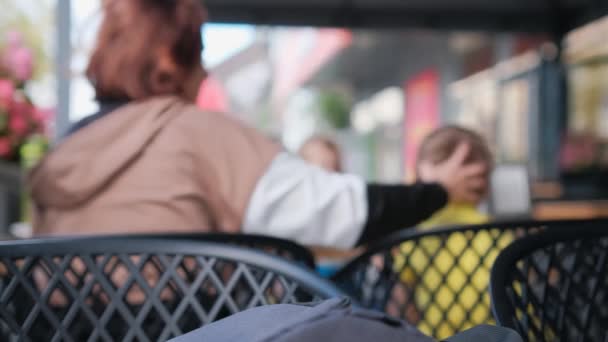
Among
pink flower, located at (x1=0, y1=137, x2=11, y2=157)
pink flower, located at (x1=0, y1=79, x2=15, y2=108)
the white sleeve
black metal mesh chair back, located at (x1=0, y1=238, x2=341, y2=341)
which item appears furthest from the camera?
pink flower, located at (x1=0, y1=137, x2=11, y2=157)

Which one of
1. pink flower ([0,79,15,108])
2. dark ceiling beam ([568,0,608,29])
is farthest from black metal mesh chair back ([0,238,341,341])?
dark ceiling beam ([568,0,608,29])

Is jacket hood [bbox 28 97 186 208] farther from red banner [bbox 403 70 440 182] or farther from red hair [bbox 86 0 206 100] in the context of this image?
red banner [bbox 403 70 440 182]

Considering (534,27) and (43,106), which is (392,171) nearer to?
(534,27)

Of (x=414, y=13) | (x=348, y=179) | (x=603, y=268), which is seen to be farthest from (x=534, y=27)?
(x=603, y=268)

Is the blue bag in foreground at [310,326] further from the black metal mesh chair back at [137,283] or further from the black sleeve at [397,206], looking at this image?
the black sleeve at [397,206]

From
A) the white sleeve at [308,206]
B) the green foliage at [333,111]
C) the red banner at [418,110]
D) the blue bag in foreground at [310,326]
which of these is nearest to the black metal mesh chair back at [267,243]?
the white sleeve at [308,206]

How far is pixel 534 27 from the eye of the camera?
574 centimetres

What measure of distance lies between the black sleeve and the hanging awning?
3884 mm

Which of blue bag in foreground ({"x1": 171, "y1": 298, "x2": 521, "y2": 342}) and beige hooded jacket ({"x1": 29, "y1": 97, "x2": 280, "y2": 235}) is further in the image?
beige hooded jacket ({"x1": 29, "y1": 97, "x2": 280, "y2": 235})

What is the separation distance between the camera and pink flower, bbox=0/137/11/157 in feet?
9.28

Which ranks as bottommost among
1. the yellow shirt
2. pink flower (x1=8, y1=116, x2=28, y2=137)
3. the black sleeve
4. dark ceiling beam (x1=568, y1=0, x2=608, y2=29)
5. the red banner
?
the red banner

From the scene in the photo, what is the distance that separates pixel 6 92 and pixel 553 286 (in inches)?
101

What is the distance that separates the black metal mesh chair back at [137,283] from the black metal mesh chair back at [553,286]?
5.9 inches

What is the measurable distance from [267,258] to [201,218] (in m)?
0.49
